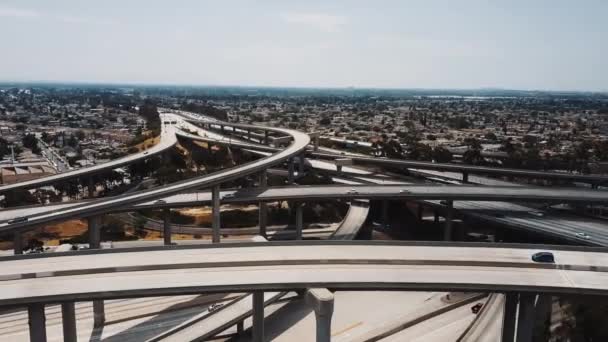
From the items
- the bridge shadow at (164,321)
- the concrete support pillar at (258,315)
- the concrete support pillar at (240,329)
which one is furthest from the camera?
the concrete support pillar at (240,329)

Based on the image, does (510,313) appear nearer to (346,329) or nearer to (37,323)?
(346,329)

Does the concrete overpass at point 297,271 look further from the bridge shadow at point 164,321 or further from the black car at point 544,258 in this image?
the bridge shadow at point 164,321

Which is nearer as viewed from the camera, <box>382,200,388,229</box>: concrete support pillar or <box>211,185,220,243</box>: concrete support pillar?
<box>211,185,220,243</box>: concrete support pillar

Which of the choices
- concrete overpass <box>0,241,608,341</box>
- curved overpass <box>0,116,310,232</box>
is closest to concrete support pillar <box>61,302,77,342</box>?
concrete overpass <box>0,241,608,341</box>

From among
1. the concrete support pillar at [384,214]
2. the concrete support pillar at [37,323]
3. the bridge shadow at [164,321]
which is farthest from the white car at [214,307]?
the concrete support pillar at [384,214]

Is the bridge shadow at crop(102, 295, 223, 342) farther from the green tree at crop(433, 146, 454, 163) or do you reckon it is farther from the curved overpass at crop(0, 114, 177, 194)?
the green tree at crop(433, 146, 454, 163)

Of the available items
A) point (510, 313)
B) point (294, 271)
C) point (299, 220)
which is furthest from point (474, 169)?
point (294, 271)

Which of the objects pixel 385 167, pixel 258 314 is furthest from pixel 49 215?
pixel 385 167
